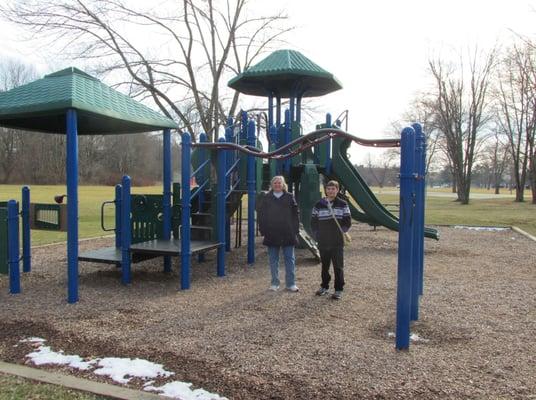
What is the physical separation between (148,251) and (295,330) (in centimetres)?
281

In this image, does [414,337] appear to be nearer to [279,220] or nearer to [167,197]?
[279,220]

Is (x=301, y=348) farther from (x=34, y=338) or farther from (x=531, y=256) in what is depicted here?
(x=531, y=256)

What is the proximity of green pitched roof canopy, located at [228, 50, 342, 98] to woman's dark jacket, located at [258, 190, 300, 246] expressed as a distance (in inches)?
191

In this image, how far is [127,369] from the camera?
3.79m

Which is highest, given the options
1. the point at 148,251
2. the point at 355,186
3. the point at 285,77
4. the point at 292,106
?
the point at 285,77

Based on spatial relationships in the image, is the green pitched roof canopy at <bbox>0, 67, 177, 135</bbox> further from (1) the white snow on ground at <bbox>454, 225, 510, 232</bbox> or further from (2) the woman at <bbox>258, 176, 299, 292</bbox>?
(1) the white snow on ground at <bbox>454, 225, 510, 232</bbox>

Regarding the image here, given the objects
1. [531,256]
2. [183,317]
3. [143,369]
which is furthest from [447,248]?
[143,369]

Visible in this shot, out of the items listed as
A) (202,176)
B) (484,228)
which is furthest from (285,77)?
(484,228)

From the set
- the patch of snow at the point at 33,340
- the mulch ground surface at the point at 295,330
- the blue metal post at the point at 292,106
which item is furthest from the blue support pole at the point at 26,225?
the blue metal post at the point at 292,106

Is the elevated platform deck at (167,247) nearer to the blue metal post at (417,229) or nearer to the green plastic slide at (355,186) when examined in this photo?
the blue metal post at (417,229)

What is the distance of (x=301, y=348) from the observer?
4250 mm

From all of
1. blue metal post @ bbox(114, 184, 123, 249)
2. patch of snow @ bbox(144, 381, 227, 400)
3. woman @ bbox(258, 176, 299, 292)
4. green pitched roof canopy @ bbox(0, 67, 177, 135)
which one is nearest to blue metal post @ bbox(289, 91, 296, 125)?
green pitched roof canopy @ bbox(0, 67, 177, 135)

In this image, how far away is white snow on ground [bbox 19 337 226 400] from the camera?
11.0 feet

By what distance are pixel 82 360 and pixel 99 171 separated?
74.6 m
